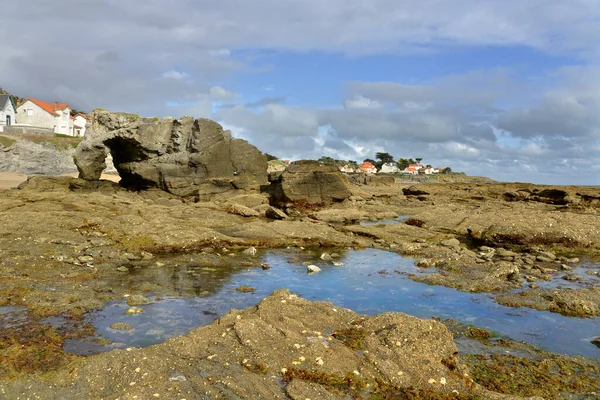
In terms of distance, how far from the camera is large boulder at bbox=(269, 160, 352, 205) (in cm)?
4216

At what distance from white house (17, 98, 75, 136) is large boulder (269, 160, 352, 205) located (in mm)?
84284

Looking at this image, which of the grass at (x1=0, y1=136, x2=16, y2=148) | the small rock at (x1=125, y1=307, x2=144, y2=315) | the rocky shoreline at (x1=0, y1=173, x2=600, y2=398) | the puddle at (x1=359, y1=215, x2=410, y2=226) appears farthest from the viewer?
the grass at (x1=0, y1=136, x2=16, y2=148)

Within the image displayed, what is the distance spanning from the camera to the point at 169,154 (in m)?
45.2

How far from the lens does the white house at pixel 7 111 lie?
9800cm

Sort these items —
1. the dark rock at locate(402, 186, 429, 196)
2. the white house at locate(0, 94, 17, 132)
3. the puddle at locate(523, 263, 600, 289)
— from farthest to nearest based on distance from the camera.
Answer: the white house at locate(0, 94, 17, 132) → the dark rock at locate(402, 186, 429, 196) → the puddle at locate(523, 263, 600, 289)

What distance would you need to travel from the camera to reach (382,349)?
384 inches

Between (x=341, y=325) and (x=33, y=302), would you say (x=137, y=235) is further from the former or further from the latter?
(x=341, y=325)

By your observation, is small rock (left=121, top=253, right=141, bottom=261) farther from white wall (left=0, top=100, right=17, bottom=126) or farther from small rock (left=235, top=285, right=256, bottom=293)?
white wall (left=0, top=100, right=17, bottom=126)

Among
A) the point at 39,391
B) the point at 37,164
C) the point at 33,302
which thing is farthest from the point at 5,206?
the point at 37,164

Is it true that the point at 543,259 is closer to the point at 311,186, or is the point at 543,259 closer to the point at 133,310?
the point at 133,310

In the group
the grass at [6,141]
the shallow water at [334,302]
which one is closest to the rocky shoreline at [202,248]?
the shallow water at [334,302]

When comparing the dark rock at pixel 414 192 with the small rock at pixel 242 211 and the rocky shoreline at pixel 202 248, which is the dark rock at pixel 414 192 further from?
the small rock at pixel 242 211

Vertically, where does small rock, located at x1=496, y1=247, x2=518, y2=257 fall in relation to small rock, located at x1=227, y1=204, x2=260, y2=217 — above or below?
above

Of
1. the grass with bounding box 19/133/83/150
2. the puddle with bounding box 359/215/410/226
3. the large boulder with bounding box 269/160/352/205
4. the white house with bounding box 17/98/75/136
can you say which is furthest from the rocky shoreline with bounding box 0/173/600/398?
the white house with bounding box 17/98/75/136
